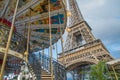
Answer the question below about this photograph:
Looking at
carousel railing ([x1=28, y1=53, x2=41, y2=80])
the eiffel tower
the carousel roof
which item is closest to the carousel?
the carousel roof

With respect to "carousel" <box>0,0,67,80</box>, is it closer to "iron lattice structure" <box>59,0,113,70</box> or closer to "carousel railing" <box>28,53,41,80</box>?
"carousel railing" <box>28,53,41,80</box>

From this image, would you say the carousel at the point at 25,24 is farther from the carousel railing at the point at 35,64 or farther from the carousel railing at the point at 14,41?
the carousel railing at the point at 35,64

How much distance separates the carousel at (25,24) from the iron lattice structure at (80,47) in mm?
18458

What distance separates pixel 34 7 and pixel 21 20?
5.73 feet

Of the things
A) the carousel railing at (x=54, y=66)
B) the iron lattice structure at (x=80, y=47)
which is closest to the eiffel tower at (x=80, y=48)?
the iron lattice structure at (x=80, y=47)

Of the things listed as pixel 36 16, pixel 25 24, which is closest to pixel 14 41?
pixel 25 24

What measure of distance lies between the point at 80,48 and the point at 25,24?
2950cm

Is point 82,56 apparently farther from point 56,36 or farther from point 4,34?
point 4,34

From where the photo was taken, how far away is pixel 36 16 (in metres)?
14.3

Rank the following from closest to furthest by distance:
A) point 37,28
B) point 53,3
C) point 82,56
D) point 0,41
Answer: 1. point 0,41
2. point 53,3
3. point 37,28
4. point 82,56

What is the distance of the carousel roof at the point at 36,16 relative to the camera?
13.2m

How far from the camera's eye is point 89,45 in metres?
42.2

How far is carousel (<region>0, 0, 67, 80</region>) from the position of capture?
12.1 m

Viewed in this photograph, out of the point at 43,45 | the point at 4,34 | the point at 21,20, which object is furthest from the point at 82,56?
the point at 4,34
